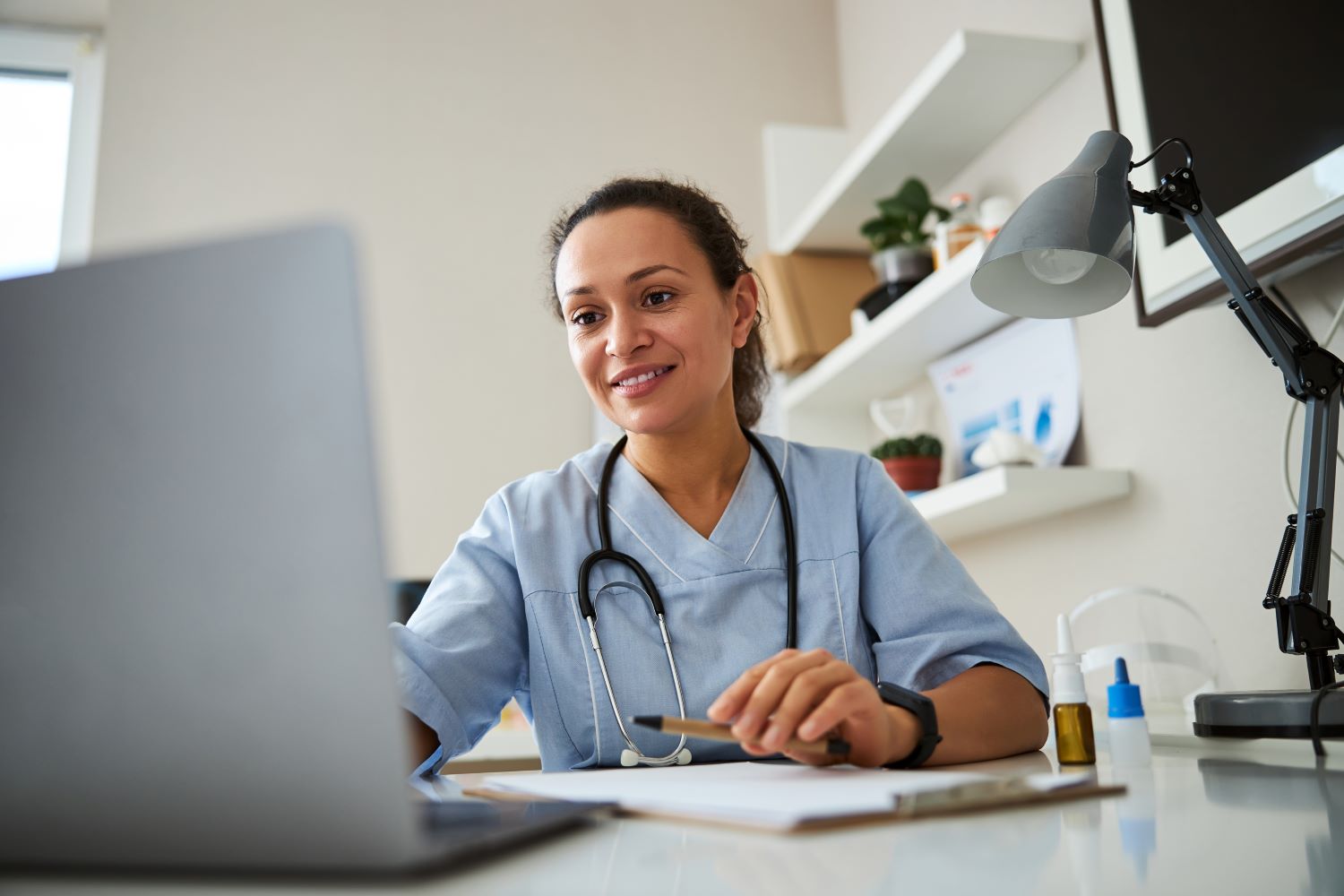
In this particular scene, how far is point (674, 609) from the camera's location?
3.77 ft

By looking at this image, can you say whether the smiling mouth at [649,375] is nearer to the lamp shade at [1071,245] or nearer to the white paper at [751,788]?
the lamp shade at [1071,245]

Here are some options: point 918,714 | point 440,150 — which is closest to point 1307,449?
point 918,714

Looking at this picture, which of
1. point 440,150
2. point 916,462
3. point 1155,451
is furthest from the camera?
point 440,150

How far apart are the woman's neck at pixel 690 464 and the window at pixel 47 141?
2333 mm

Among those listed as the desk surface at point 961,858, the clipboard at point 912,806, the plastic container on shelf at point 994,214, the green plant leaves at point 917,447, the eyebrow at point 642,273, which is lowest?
the desk surface at point 961,858

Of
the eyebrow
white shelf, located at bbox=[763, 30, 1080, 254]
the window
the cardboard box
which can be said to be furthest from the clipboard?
the window

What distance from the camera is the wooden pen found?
619mm

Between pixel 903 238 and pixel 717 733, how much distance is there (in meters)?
1.67

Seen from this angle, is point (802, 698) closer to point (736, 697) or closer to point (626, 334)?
point (736, 697)

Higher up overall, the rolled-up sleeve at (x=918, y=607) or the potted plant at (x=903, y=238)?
the potted plant at (x=903, y=238)

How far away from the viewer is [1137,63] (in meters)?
1.51

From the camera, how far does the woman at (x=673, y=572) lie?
1.06m

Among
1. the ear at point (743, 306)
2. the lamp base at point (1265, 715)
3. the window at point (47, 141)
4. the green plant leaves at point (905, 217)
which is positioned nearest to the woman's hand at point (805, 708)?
the lamp base at point (1265, 715)

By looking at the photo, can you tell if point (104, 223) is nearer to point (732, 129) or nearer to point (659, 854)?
point (732, 129)
